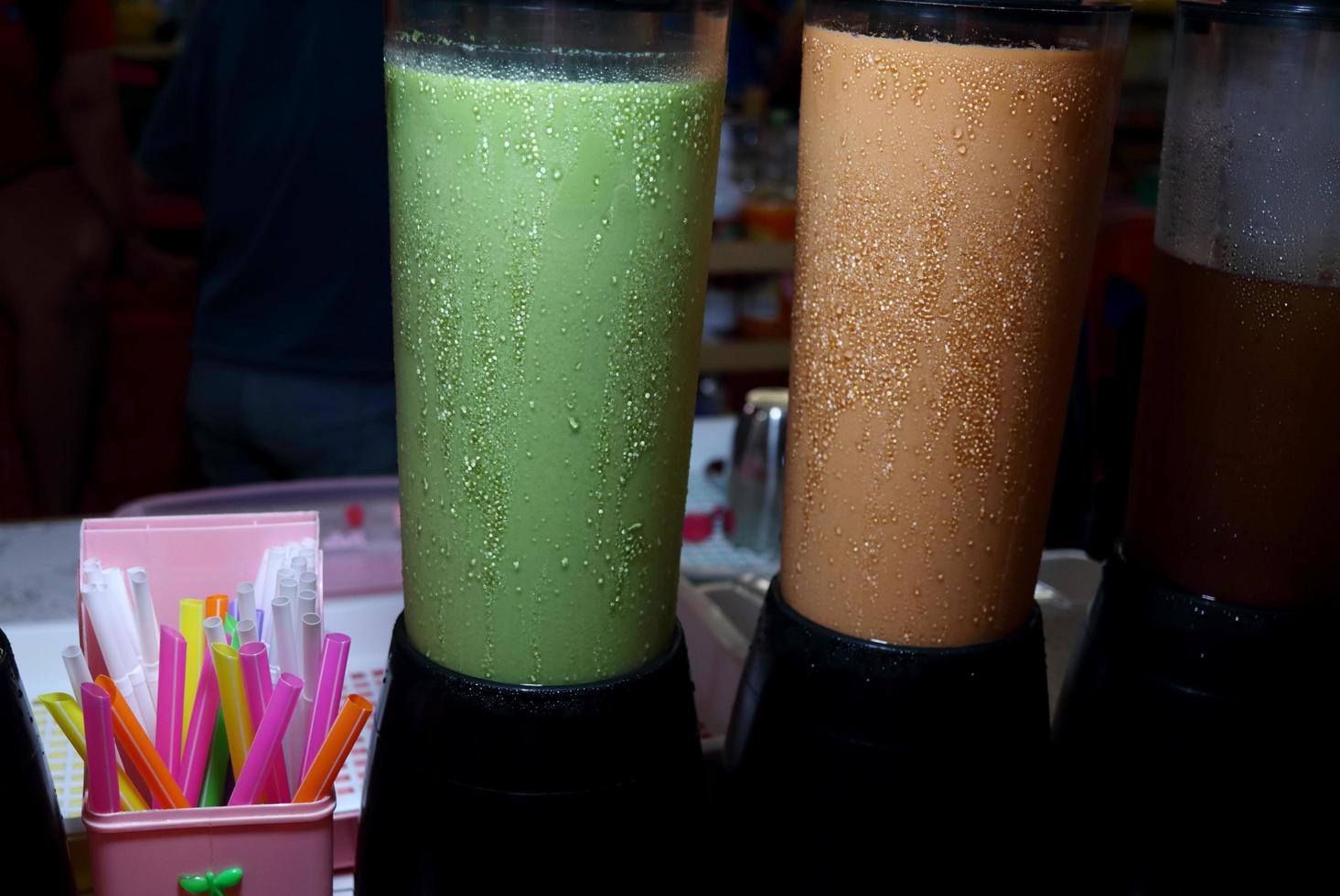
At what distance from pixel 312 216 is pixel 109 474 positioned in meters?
1.87

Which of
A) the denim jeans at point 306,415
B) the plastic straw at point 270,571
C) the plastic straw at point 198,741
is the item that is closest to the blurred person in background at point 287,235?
the denim jeans at point 306,415

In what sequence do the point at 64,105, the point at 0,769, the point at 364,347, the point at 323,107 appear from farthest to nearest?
the point at 64,105
the point at 364,347
the point at 323,107
the point at 0,769

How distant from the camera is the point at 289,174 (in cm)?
173

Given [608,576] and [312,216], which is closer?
[608,576]

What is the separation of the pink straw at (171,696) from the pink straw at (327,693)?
55mm

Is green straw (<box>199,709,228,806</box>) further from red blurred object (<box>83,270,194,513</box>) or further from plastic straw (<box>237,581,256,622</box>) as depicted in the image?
red blurred object (<box>83,270,194,513</box>)

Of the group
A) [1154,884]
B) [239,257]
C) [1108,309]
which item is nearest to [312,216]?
[239,257]

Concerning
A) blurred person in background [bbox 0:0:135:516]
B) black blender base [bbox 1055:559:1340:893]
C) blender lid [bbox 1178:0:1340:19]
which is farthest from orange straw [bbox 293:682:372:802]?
blurred person in background [bbox 0:0:135:516]

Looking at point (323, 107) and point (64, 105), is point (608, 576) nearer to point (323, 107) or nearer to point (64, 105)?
point (323, 107)

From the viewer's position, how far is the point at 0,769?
51cm

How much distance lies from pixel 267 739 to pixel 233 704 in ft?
0.07

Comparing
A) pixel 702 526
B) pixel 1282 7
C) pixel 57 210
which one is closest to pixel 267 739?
pixel 1282 7

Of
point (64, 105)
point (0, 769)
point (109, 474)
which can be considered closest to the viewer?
point (0, 769)

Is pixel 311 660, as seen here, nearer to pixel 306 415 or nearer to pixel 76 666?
pixel 76 666
